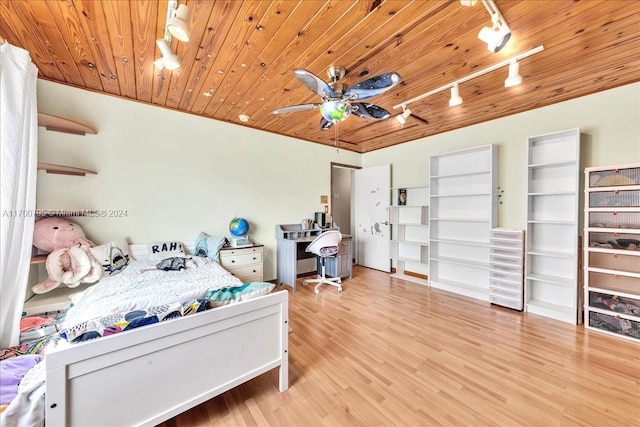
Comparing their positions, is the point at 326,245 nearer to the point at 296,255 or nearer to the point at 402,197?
the point at 296,255

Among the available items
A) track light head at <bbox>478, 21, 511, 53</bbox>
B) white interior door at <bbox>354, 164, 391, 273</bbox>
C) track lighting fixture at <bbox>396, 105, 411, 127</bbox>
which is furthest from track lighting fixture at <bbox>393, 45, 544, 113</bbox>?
white interior door at <bbox>354, 164, 391, 273</bbox>

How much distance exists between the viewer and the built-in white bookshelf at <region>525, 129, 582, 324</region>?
8.57 ft

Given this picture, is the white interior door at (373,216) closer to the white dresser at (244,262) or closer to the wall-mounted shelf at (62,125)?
the white dresser at (244,262)

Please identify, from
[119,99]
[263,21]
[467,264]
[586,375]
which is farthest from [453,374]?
[119,99]

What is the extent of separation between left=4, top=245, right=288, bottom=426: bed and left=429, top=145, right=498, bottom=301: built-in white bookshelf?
2967 millimetres

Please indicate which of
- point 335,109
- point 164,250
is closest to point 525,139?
point 335,109

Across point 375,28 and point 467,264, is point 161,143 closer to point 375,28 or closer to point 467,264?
point 375,28

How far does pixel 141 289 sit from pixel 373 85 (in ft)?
7.95

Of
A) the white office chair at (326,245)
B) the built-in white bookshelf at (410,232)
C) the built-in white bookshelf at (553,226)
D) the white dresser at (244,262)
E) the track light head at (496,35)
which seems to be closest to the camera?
the track light head at (496,35)

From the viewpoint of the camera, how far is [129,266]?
2.51 metres

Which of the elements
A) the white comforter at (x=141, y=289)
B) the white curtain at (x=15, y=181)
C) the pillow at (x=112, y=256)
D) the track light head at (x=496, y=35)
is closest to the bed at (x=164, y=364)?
the white comforter at (x=141, y=289)

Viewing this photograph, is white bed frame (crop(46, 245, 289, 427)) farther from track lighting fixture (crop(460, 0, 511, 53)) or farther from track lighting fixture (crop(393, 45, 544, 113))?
track lighting fixture (crop(393, 45, 544, 113))

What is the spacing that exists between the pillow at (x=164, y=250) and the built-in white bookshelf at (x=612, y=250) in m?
4.53

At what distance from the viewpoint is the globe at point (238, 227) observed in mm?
3416
